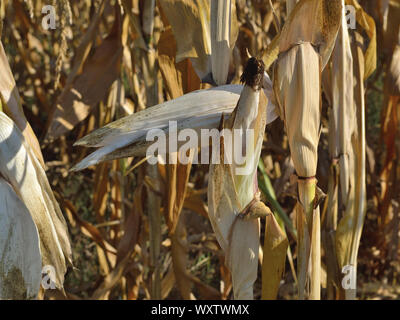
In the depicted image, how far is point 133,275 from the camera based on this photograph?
123 cm

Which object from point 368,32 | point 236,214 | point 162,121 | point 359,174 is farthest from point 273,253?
point 368,32

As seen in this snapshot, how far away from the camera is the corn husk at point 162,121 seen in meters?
Answer: 0.52

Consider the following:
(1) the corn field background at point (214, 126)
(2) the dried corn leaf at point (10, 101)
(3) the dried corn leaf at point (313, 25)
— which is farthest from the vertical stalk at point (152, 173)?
(3) the dried corn leaf at point (313, 25)

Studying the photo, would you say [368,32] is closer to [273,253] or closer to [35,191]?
[273,253]

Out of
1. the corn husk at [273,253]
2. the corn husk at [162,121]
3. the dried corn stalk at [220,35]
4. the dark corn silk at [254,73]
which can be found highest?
the dried corn stalk at [220,35]

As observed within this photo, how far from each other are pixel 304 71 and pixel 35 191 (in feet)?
0.99

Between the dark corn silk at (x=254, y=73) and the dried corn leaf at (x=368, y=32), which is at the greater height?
the dried corn leaf at (x=368, y=32)

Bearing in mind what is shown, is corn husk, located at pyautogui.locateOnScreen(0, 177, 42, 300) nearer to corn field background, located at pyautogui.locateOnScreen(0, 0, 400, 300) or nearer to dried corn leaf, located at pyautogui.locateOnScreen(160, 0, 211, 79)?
corn field background, located at pyautogui.locateOnScreen(0, 0, 400, 300)

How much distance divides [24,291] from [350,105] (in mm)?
510

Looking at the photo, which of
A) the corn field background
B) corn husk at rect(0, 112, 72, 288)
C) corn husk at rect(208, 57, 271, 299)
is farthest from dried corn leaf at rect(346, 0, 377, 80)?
corn husk at rect(0, 112, 72, 288)

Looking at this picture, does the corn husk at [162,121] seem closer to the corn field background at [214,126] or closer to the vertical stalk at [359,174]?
the corn field background at [214,126]

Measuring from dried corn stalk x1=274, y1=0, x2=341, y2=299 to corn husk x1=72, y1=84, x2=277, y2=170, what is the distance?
0.10ft

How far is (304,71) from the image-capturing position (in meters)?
0.52
